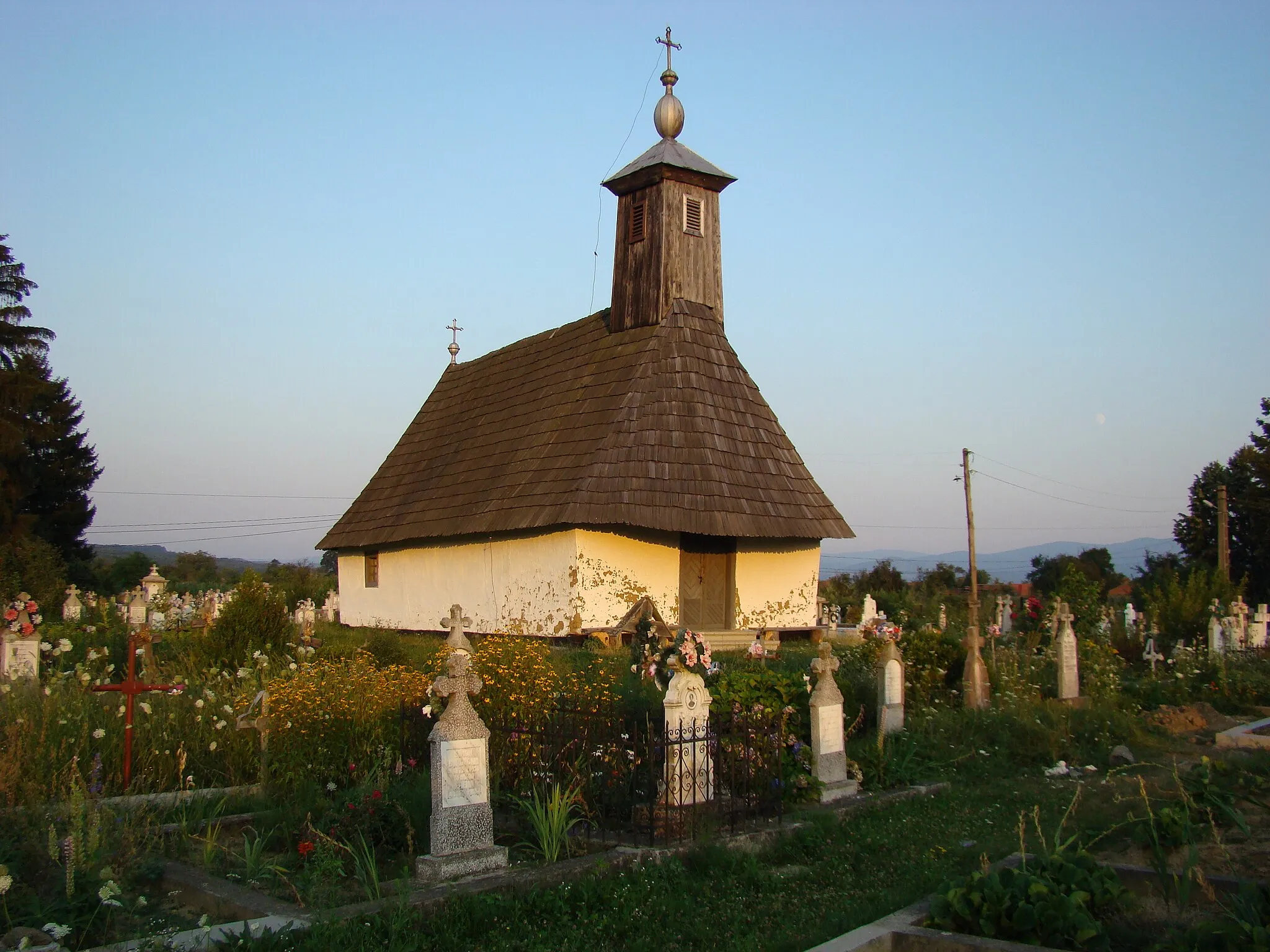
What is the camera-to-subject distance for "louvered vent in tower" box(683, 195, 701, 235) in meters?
22.9

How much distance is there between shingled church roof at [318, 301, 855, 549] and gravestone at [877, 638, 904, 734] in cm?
746

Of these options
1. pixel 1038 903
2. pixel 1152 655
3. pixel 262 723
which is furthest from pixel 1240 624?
pixel 262 723

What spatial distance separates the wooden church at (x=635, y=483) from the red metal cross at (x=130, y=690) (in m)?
9.96

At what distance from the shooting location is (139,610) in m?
15.0

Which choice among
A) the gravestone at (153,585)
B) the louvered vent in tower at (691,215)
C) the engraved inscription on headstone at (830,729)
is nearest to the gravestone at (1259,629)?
the louvered vent in tower at (691,215)

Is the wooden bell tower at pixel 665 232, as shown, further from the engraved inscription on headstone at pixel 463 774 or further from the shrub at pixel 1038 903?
the shrub at pixel 1038 903

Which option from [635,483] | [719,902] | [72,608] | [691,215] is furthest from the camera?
[691,215]

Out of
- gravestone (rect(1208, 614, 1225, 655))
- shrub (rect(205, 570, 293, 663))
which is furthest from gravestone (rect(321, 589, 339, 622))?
gravestone (rect(1208, 614, 1225, 655))

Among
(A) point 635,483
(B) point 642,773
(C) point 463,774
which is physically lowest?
(B) point 642,773

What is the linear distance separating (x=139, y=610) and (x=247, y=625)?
1.52m

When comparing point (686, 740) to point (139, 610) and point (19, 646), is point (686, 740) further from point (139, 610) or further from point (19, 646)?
point (139, 610)

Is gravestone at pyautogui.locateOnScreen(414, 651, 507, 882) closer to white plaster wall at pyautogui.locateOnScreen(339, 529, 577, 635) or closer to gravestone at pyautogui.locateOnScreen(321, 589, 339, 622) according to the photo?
white plaster wall at pyautogui.locateOnScreen(339, 529, 577, 635)

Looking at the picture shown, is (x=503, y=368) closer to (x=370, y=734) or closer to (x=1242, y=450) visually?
(x=370, y=734)

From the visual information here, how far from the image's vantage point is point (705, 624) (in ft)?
68.6
